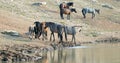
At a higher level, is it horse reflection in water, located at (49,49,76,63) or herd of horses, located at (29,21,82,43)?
herd of horses, located at (29,21,82,43)

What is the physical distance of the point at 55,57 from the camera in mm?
35312

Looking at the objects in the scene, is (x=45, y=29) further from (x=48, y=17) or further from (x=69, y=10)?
(x=69, y=10)

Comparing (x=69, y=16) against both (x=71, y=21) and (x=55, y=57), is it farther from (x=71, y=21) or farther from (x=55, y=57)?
(x=55, y=57)

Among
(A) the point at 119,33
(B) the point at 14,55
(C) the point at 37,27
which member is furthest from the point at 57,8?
(B) the point at 14,55

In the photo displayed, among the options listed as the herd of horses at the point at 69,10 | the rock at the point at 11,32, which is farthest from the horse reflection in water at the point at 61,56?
the herd of horses at the point at 69,10

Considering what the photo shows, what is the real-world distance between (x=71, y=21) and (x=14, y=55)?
105 feet

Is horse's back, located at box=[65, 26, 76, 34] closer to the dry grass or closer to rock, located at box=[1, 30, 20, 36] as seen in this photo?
the dry grass

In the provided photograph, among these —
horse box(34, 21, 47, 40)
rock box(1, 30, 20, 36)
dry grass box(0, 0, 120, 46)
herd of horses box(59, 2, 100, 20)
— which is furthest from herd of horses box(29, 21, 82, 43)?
herd of horses box(59, 2, 100, 20)

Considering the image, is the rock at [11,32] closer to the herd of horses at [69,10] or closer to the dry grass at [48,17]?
the dry grass at [48,17]

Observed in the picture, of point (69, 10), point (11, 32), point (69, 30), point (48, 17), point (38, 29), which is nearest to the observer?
point (11, 32)

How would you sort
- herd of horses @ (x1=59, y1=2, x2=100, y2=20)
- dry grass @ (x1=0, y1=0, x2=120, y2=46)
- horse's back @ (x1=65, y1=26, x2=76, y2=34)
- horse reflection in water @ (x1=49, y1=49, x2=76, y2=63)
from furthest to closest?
herd of horses @ (x1=59, y1=2, x2=100, y2=20) → dry grass @ (x1=0, y1=0, x2=120, y2=46) → horse's back @ (x1=65, y1=26, x2=76, y2=34) → horse reflection in water @ (x1=49, y1=49, x2=76, y2=63)

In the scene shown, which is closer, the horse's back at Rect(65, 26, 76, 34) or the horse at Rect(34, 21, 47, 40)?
the horse at Rect(34, 21, 47, 40)

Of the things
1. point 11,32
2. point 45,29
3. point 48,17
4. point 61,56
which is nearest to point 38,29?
point 45,29

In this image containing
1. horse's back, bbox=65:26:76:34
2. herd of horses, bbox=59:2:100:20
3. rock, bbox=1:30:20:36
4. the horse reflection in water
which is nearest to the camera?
the horse reflection in water
